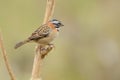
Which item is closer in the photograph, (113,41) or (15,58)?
(15,58)

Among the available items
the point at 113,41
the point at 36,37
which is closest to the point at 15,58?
the point at 113,41

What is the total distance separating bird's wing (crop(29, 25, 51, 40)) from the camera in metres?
7.51

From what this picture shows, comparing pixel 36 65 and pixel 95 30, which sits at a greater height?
pixel 36 65

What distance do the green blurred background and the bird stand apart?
305 cm

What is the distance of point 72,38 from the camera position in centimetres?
1372

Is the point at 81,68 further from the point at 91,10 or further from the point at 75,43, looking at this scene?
the point at 91,10

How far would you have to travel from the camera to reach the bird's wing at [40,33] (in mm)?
7512

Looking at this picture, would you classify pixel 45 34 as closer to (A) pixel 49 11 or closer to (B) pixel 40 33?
(B) pixel 40 33

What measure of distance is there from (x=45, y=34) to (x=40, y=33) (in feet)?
0.54

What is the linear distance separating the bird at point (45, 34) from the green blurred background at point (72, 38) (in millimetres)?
3052

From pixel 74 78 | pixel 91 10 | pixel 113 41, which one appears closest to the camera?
Result: pixel 74 78

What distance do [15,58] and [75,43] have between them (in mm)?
1728

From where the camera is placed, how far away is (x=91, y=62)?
1281cm

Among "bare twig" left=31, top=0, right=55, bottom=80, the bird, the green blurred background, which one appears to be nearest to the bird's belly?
the bird
